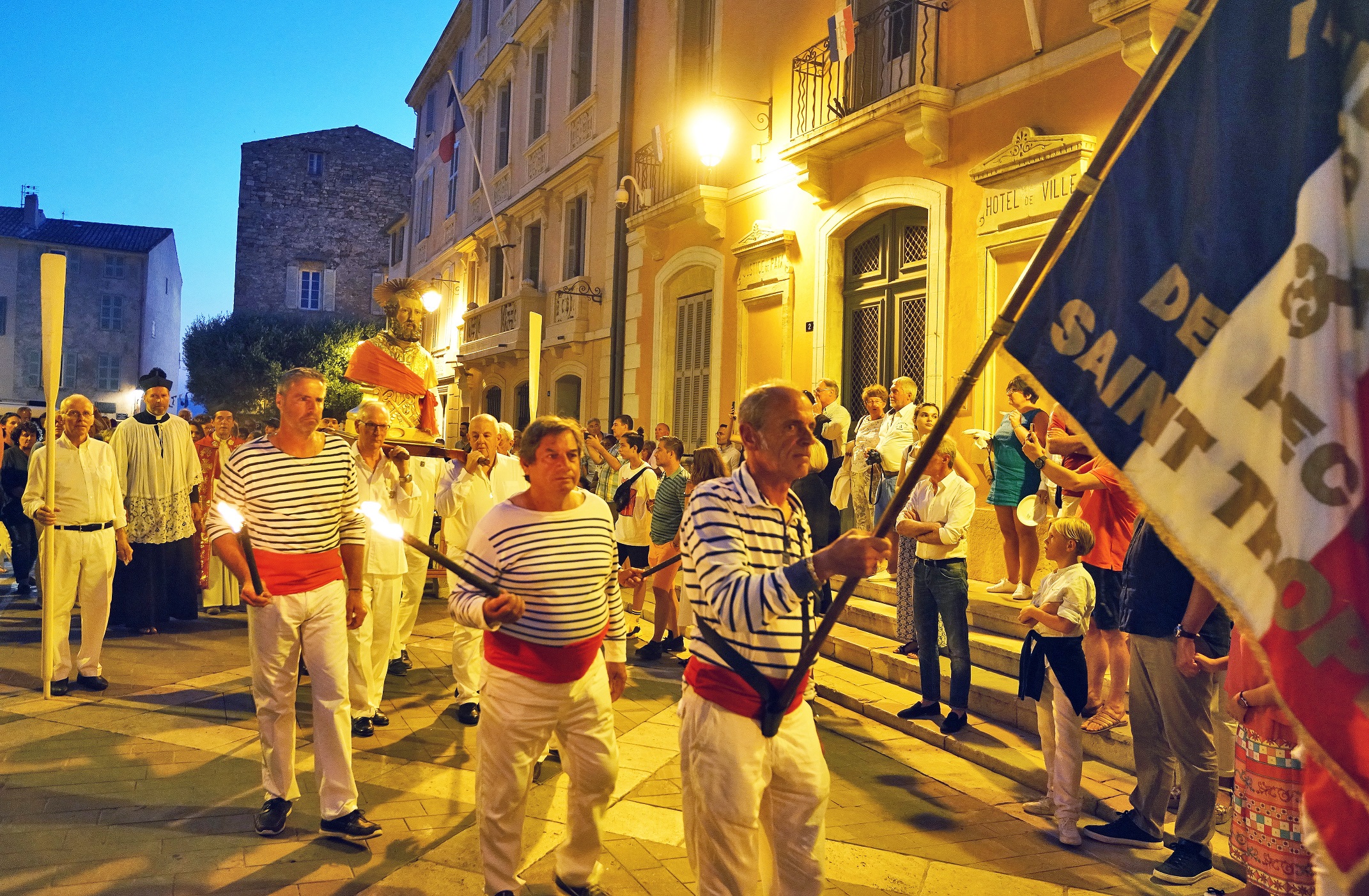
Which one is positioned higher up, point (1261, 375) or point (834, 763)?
point (1261, 375)

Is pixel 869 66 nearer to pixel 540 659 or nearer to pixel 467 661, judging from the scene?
pixel 467 661

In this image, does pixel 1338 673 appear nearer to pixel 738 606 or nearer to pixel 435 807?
pixel 738 606

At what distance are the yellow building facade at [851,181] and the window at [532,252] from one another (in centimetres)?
532

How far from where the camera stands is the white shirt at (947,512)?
6.36 m

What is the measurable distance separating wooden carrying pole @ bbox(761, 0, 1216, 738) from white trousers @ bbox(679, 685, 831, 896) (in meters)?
0.83

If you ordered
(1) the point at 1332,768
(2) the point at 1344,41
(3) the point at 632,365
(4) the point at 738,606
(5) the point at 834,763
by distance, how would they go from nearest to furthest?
(1) the point at 1332,768 < (2) the point at 1344,41 < (4) the point at 738,606 < (5) the point at 834,763 < (3) the point at 632,365

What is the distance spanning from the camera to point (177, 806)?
4.92 m

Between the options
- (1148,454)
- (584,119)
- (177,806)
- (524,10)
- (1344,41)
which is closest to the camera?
(1344,41)

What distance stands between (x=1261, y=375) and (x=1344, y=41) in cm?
63

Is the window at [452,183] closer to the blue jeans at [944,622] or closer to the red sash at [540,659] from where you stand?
the blue jeans at [944,622]

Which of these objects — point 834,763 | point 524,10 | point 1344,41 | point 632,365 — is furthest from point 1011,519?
point 524,10

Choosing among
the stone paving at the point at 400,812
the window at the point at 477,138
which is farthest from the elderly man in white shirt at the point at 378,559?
the window at the point at 477,138

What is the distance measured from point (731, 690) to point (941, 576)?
→ 156 inches

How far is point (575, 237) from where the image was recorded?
20.4 metres
